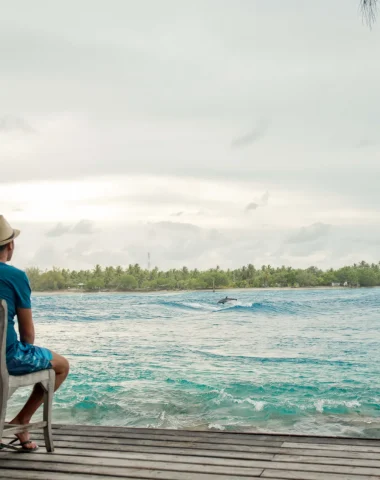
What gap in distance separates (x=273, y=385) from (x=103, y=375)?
12.2 feet

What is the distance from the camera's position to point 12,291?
9.66 feet

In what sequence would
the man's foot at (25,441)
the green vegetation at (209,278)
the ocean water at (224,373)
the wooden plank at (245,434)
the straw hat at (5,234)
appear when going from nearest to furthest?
1. the straw hat at (5,234)
2. the man's foot at (25,441)
3. the wooden plank at (245,434)
4. the ocean water at (224,373)
5. the green vegetation at (209,278)

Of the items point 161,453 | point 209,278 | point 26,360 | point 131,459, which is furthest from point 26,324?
point 209,278

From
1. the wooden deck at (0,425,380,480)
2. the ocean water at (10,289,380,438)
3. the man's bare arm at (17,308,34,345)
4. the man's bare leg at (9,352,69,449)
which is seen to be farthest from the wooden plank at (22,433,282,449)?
the ocean water at (10,289,380,438)

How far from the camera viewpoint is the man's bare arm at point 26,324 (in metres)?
2.97

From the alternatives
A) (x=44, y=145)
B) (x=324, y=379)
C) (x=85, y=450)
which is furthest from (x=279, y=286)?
(x=85, y=450)

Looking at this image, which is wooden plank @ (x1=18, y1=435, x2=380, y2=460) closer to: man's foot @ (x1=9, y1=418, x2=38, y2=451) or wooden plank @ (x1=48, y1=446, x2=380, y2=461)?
wooden plank @ (x1=48, y1=446, x2=380, y2=461)

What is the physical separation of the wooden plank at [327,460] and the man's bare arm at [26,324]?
1311mm

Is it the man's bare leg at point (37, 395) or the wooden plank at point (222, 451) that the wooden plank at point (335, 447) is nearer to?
the wooden plank at point (222, 451)

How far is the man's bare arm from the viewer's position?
9.73 feet

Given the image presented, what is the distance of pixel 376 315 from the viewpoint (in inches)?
1497

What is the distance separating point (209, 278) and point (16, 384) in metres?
75.6

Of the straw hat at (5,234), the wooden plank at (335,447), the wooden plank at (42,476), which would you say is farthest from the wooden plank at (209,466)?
the straw hat at (5,234)

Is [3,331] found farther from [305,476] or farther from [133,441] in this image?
[305,476]
